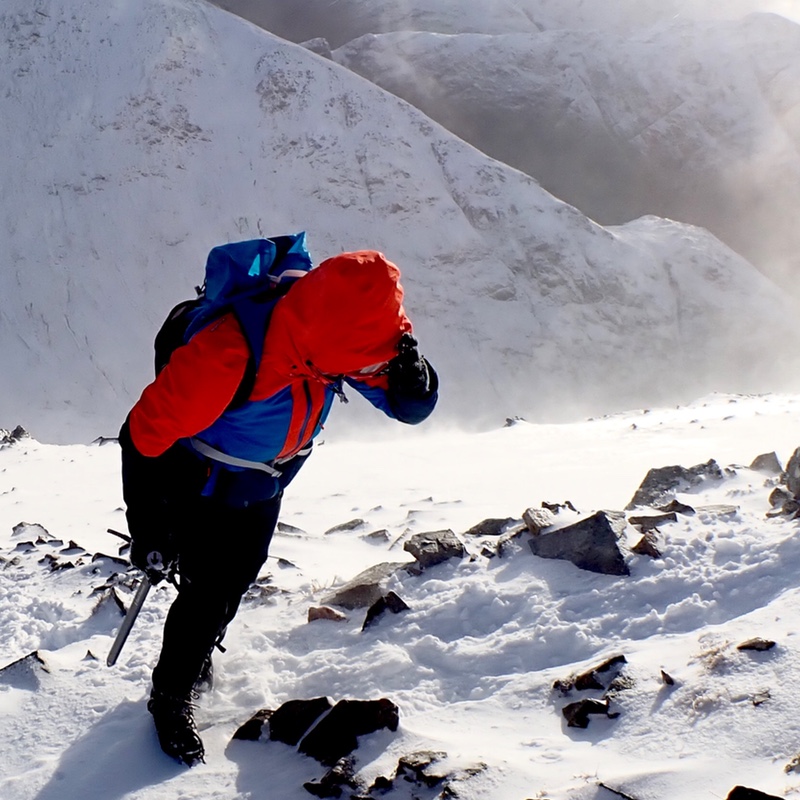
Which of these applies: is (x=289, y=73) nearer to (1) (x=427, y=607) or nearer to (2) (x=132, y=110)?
(2) (x=132, y=110)

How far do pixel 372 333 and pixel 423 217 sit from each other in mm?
26590

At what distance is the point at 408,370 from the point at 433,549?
1659mm

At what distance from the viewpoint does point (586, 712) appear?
7.72 feet

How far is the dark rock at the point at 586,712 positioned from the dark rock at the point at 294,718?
75cm

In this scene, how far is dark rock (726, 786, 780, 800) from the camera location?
169 centimetres

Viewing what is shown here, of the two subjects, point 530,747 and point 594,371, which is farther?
point 594,371

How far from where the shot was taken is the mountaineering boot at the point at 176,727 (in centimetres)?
244

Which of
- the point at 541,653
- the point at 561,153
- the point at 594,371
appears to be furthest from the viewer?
the point at 561,153

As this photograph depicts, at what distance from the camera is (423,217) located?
28.0 m

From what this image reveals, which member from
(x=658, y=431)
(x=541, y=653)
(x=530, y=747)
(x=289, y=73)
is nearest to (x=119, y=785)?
(x=530, y=747)

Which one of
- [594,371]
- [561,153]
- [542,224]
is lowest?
[594,371]

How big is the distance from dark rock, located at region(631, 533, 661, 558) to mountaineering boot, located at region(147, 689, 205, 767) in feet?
6.19

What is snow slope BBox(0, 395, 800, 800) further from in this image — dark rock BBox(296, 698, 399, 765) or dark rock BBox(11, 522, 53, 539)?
dark rock BBox(11, 522, 53, 539)

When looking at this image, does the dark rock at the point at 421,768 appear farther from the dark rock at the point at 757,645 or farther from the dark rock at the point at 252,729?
the dark rock at the point at 757,645
